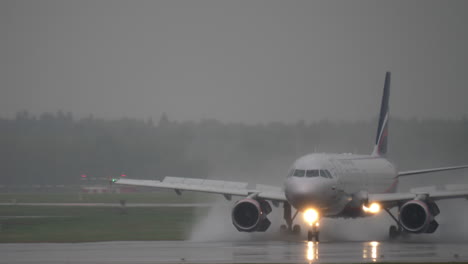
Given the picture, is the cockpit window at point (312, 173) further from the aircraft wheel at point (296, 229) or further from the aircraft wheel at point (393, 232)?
the aircraft wheel at point (393, 232)

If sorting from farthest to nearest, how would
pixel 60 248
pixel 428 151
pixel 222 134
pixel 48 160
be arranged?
pixel 48 160, pixel 222 134, pixel 428 151, pixel 60 248

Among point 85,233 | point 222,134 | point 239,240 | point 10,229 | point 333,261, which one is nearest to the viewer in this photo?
point 333,261

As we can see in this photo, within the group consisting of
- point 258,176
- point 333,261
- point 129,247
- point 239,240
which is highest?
point 258,176

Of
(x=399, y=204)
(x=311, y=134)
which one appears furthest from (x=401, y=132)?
(x=399, y=204)

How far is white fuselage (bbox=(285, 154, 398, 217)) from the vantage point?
3738 cm

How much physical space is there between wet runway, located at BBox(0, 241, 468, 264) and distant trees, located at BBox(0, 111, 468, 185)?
3644 centimetres

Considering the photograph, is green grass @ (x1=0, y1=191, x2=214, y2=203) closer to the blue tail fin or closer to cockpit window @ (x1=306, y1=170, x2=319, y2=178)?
the blue tail fin

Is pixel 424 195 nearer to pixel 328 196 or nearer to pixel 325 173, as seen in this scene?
pixel 328 196

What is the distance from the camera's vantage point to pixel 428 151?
7200 cm

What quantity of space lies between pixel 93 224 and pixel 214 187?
1010cm

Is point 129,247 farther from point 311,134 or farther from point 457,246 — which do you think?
point 311,134

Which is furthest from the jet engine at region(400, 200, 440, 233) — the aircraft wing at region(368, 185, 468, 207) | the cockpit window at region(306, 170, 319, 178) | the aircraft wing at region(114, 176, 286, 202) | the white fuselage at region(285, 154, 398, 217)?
the aircraft wing at region(114, 176, 286, 202)

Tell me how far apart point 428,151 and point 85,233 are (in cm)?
3717

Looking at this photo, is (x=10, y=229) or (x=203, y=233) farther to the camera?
(x=10, y=229)
